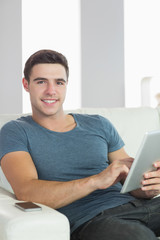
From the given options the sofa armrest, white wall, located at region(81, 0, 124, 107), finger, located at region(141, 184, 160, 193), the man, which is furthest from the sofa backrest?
white wall, located at region(81, 0, 124, 107)

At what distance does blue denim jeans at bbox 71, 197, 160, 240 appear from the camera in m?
1.31

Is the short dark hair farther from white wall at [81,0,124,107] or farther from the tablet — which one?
white wall at [81,0,124,107]

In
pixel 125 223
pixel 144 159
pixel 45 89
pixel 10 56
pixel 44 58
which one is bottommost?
pixel 125 223

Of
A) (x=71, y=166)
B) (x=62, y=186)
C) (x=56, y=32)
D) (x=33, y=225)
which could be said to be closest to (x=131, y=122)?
(x=71, y=166)

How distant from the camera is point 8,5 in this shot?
4.51m

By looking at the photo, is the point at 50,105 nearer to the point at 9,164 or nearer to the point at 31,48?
the point at 9,164

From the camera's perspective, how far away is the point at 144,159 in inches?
53.2

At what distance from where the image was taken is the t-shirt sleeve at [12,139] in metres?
1.58

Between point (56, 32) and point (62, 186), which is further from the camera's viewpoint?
point (56, 32)

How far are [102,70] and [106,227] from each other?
3.23 metres

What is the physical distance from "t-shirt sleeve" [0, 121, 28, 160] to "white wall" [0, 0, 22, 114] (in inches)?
111

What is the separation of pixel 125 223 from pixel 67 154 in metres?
0.42

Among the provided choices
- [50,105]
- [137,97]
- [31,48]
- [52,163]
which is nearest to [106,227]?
[52,163]

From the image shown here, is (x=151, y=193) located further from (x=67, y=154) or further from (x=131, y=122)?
(x=131, y=122)
